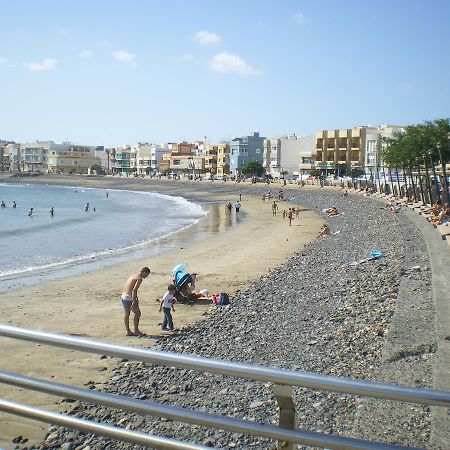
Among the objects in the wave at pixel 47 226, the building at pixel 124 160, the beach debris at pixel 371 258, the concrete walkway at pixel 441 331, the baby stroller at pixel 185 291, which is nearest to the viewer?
the concrete walkway at pixel 441 331

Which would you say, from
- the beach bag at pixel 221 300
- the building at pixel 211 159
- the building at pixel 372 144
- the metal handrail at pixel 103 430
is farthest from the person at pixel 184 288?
the building at pixel 211 159

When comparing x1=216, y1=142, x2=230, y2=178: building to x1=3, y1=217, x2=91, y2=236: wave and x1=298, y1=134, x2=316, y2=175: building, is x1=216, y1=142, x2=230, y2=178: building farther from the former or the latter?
x1=3, y1=217, x2=91, y2=236: wave

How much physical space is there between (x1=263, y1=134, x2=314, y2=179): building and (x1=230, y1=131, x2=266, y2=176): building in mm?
5517

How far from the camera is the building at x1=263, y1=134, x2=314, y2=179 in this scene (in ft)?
313

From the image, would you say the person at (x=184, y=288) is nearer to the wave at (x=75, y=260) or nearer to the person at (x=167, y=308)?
the person at (x=167, y=308)

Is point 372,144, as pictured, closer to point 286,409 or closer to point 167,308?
point 167,308

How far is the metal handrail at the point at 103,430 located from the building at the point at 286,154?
93291 millimetres

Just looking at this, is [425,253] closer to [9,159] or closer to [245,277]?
[245,277]

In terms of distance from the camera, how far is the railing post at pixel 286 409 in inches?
75.8

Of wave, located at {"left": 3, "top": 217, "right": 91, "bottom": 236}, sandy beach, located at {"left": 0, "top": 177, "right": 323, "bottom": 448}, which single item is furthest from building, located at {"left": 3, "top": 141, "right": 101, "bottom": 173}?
sandy beach, located at {"left": 0, "top": 177, "right": 323, "bottom": 448}

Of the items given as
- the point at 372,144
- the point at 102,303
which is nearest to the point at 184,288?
the point at 102,303

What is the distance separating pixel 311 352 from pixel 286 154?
9380 cm

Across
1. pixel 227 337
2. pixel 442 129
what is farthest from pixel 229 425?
pixel 442 129

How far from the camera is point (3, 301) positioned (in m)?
14.5
